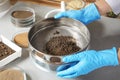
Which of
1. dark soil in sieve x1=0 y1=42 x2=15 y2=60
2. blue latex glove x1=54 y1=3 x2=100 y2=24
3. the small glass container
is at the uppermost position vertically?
blue latex glove x1=54 y1=3 x2=100 y2=24

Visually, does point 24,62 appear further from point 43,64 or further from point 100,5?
point 100,5

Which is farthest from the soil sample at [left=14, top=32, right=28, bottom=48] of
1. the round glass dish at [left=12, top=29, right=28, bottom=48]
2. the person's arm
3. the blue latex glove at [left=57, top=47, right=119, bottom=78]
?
the person's arm

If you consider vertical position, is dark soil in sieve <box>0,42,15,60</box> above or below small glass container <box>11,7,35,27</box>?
below

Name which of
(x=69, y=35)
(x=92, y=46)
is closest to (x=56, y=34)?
(x=69, y=35)

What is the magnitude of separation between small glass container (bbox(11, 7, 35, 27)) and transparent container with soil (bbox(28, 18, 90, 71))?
0.11m

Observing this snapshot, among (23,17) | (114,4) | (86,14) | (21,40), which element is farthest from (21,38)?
(114,4)

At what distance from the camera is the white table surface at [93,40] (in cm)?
83

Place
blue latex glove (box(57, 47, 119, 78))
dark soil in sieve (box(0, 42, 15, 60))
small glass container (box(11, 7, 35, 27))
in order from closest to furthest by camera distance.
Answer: blue latex glove (box(57, 47, 119, 78)), dark soil in sieve (box(0, 42, 15, 60)), small glass container (box(11, 7, 35, 27))

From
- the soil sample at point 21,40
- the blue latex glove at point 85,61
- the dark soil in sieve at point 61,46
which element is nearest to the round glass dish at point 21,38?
the soil sample at point 21,40

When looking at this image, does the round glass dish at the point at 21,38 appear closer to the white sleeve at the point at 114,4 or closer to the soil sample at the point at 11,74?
the soil sample at the point at 11,74

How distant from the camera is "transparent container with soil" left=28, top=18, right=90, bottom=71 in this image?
0.78 meters

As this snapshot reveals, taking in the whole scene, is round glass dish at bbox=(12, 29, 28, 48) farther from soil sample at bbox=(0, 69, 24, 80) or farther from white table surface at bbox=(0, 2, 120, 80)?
soil sample at bbox=(0, 69, 24, 80)

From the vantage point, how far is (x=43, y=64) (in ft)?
2.60

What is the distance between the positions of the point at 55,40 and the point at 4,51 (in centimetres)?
20
